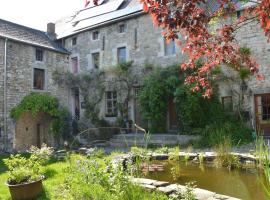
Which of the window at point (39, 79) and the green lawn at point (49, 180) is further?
the window at point (39, 79)

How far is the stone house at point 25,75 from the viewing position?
13133 mm

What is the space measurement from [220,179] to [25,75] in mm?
12094

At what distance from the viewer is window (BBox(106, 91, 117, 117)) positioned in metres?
14.9

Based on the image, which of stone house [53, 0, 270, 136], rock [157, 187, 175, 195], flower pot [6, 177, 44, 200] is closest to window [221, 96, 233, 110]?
stone house [53, 0, 270, 136]

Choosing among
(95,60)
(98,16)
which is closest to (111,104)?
(95,60)

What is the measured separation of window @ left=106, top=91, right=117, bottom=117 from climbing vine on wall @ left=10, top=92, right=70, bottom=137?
215 centimetres

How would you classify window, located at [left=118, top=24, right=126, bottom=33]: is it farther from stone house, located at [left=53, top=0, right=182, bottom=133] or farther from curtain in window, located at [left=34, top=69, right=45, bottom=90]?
curtain in window, located at [left=34, top=69, right=45, bottom=90]

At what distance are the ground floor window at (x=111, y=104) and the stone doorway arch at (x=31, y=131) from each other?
3326mm

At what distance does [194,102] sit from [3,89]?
28.0ft

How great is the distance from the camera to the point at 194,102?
1085cm

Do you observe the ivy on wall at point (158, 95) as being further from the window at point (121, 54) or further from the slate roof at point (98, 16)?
the slate roof at point (98, 16)

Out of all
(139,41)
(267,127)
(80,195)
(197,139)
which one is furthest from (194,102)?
(80,195)

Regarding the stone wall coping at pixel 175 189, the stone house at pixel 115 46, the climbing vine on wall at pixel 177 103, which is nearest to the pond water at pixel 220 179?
the stone wall coping at pixel 175 189

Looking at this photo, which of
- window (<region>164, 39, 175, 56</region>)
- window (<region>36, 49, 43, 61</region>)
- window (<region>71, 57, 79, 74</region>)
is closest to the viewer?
window (<region>164, 39, 175, 56</region>)
